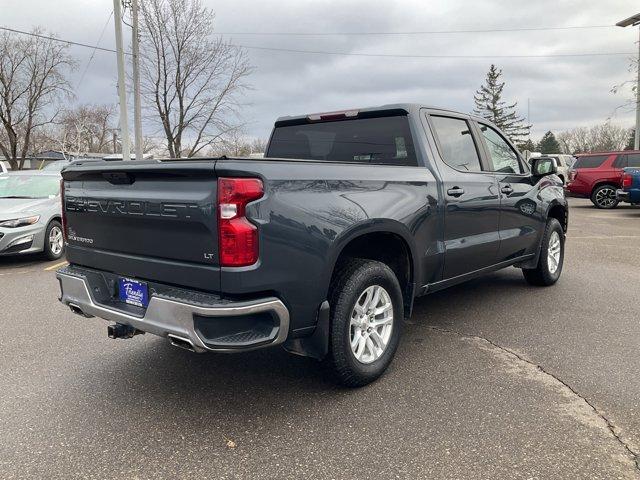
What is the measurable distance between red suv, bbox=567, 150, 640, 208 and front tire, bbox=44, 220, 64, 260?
608 inches

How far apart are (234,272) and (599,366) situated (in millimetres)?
2796

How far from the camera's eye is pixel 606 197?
55.2 ft

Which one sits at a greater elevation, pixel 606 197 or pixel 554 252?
pixel 554 252

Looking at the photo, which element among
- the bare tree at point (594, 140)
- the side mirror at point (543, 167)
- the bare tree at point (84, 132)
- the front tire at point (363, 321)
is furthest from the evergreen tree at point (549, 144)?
the front tire at point (363, 321)

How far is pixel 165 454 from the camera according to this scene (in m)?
2.76

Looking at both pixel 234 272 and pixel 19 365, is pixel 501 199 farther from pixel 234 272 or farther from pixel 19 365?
pixel 19 365

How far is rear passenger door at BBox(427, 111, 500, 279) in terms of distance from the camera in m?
4.22

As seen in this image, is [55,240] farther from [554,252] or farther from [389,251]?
[554,252]

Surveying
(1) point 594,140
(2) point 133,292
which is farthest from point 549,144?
(2) point 133,292

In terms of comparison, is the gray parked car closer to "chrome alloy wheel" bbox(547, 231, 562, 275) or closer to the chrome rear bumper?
the chrome rear bumper

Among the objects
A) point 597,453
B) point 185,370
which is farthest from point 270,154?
point 597,453

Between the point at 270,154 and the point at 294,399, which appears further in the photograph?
the point at 270,154

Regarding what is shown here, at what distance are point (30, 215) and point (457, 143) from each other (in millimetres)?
6863

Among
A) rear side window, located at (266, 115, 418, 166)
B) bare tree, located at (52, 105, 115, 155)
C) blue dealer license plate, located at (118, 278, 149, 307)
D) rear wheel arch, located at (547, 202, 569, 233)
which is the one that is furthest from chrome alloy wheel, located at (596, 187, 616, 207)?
bare tree, located at (52, 105, 115, 155)
